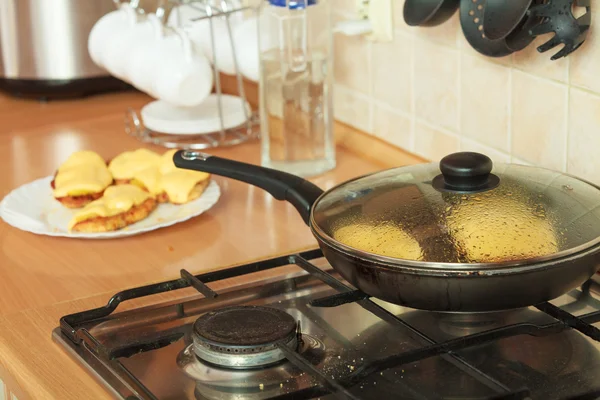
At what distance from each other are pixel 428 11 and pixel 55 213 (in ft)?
1.85

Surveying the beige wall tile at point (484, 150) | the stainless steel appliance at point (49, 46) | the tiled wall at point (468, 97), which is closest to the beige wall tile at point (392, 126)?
the tiled wall at point (468, 97)

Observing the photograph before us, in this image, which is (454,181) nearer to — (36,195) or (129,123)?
(36,195)

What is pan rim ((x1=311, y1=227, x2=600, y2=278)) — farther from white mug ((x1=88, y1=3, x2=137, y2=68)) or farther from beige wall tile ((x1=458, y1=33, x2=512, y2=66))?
white mug ((x1=88, y1=3, x2=137, y2=68))

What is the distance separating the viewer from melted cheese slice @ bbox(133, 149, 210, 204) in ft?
4.27

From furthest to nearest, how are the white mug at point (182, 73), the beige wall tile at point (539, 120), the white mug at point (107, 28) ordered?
the white mug at point (107, 28) < the white mug at point (182, 73) < the beige wall tile at point (539, 120)

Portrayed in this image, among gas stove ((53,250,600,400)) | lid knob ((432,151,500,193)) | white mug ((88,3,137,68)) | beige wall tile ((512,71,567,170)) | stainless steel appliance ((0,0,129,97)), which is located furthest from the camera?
stainless steel appliance ((0,0,129,97))

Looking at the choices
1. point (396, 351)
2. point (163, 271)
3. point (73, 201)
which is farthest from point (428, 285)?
point (73, 201)

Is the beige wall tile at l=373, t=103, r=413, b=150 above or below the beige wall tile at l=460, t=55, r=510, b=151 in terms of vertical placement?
below

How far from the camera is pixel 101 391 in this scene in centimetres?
80

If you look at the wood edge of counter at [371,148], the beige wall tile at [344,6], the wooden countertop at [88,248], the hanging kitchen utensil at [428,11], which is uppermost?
the hanging kitchen utensil at [428,11]

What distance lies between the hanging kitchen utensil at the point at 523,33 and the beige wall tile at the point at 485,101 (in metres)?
0.11

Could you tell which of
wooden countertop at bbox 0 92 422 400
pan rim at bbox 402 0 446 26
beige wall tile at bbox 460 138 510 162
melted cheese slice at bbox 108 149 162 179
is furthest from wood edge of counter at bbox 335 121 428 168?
melted cheese slice at bbox 108 149 162 179

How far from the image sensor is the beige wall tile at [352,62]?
152cm

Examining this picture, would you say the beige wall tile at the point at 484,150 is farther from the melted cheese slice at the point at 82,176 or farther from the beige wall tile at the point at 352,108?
the melted cheese slice at the point at 82,176
